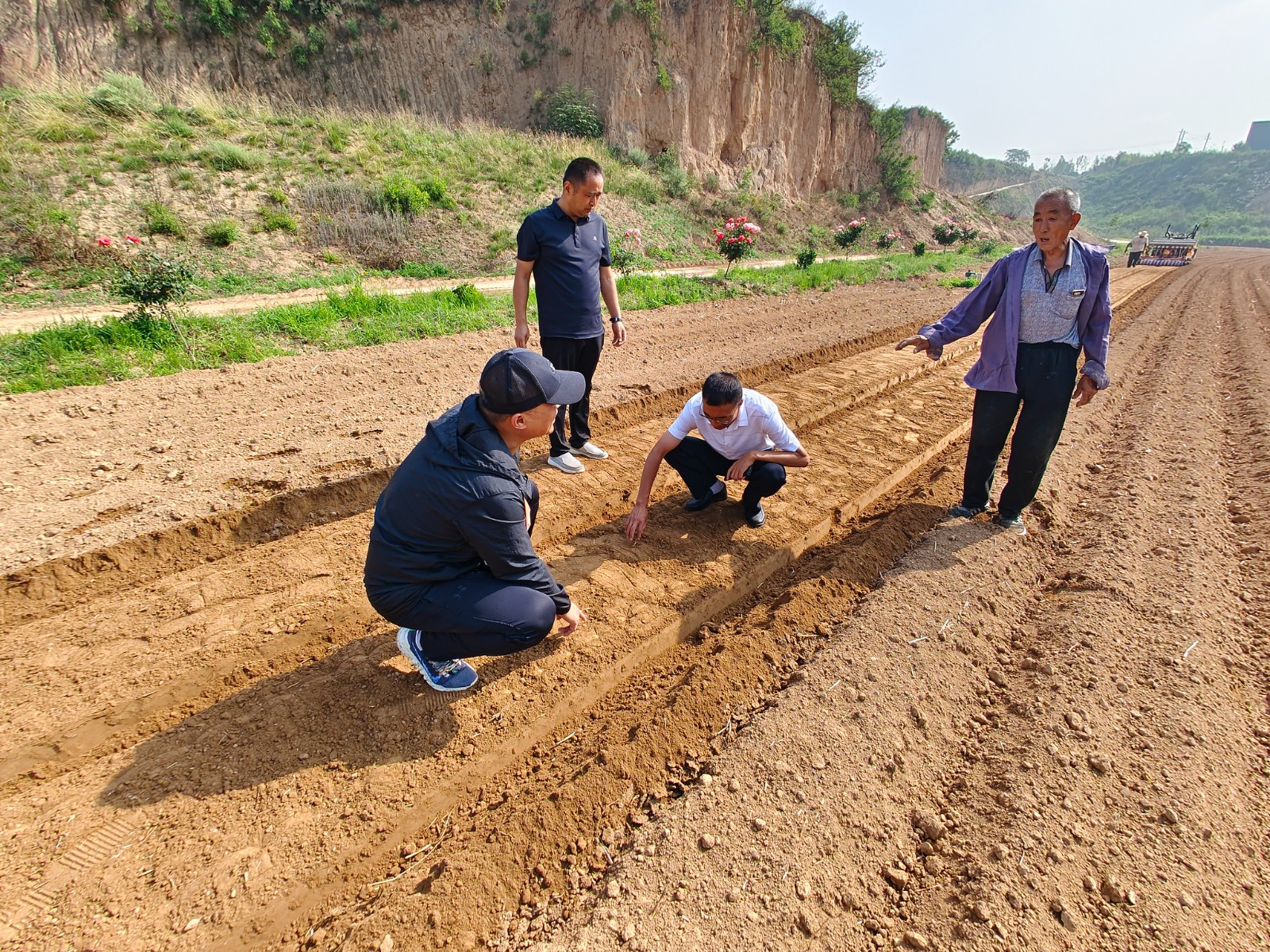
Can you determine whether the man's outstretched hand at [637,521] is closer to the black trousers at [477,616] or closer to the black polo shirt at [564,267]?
the black trousers at [477,616]

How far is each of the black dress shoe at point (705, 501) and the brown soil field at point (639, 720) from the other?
0.08 metres

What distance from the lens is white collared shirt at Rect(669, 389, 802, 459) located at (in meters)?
3.05

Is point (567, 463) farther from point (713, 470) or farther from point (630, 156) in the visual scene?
point (630, 156)

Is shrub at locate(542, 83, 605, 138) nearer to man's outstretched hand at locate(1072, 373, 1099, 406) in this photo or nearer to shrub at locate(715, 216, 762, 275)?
shrub at locate(715, 216, 762, 275)

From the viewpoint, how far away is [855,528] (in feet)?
12.3

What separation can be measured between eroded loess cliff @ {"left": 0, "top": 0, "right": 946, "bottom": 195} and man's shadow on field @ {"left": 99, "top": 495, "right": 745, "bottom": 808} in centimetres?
2100

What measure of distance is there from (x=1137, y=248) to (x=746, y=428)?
105 feet

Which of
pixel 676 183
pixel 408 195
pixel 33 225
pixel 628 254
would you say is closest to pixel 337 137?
pixel 408 195

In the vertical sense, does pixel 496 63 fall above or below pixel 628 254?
above

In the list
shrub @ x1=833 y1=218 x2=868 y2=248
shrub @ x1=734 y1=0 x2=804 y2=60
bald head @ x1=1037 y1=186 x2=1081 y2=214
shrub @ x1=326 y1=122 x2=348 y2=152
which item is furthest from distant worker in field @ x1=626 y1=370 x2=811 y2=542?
shrub @ x1=734 y1=0 x2=804 y2=60

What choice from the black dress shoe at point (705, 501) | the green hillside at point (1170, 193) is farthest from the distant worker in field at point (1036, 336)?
the green hillside at point (1170, 193)

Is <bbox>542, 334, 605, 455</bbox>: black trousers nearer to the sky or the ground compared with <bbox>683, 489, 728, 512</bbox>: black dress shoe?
nearer to the sky

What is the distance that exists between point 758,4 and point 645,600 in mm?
27901

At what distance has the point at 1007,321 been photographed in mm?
3121
